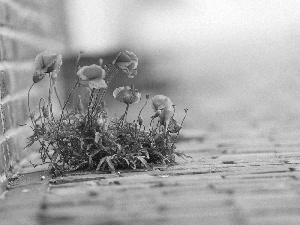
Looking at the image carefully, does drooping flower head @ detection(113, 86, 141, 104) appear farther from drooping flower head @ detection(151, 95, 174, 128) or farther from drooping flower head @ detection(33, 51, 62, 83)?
drooping flower head @ detection(33, 51, 62, 83)

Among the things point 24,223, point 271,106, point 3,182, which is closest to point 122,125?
point 3,182

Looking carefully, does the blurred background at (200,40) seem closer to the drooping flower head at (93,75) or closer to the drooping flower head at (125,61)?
the drooping flower head at (125,61)

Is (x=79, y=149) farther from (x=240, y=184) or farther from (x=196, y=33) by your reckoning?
(x=196, y=33)

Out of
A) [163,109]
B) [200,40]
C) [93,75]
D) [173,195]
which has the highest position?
[93,75]

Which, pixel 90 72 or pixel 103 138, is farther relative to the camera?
pixel 103 138

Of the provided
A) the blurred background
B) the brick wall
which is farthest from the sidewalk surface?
the blurred background

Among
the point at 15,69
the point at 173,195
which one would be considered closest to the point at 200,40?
the point at 15,69

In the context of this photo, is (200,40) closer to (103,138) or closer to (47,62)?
(103,138)
